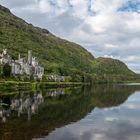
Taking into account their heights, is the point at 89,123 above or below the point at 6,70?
below

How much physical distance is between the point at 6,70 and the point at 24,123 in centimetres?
11854

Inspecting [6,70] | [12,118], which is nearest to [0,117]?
[12,118]

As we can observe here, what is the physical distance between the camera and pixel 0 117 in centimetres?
6053

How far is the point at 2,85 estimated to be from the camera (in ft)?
455

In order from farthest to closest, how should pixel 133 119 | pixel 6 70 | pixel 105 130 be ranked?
pixel 6 70
pixel 133 119
pixel 105 130

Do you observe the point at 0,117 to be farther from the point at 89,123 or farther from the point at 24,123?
the point at 89,123

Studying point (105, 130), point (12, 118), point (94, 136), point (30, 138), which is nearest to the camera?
point (30, 138)

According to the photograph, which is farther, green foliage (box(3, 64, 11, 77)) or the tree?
the tree

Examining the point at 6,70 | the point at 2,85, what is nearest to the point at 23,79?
the point at 6,70

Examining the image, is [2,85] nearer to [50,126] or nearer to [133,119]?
[133,119]

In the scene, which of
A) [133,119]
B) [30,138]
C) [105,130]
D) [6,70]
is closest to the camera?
[30,138]

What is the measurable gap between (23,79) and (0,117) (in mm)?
121070

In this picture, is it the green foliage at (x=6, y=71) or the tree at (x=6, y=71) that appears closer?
the green foliage at (x=6, y=71)

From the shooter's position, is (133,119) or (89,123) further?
(133,119)
